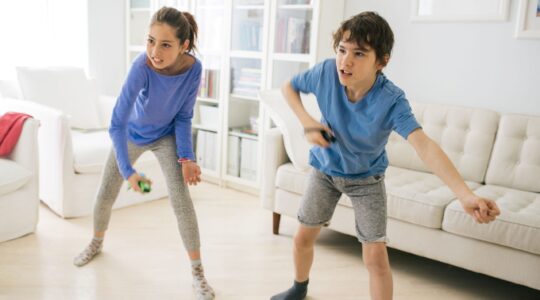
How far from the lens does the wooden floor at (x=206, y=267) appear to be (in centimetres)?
225

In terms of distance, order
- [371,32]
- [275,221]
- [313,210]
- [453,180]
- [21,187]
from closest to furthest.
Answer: [453,180] < [371,32] < [313,210] < [21,187] < [275,221]

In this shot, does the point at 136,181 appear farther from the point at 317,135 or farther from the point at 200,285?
the point at 317,135

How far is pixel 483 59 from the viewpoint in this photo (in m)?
3.02

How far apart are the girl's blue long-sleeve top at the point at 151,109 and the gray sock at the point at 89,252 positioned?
625 millimetres

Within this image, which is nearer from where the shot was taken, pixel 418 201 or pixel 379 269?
pixel 379 269

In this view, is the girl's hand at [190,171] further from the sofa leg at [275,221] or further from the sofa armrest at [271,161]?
the sofa leg at [275,221]

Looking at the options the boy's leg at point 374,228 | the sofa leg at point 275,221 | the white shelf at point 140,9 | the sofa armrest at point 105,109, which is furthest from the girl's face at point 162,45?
the white shelf at point 140,9

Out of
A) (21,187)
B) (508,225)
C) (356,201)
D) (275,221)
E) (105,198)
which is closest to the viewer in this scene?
Answer: (356,201)

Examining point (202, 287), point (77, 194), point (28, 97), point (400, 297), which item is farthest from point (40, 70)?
point (400, 297)

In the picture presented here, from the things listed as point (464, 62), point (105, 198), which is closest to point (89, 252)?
point (105, 198)

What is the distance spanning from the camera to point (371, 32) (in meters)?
1.60

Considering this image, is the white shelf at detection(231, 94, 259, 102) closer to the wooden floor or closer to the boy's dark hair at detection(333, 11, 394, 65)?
the wooden floor

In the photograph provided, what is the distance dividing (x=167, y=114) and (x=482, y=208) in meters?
1.28

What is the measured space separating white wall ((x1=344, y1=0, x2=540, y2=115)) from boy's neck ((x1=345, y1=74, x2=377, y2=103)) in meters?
1.61
